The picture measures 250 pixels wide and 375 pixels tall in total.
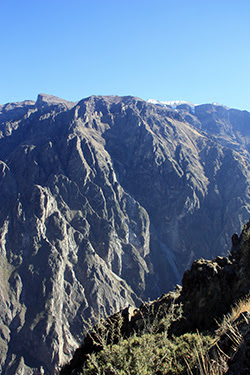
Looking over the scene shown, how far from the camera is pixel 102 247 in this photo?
552 feet

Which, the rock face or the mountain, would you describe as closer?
the mountain

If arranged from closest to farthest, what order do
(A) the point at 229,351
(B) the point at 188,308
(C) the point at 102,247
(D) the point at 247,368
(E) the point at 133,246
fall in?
(D) the point at 247,368 → (A) the point at 229,351 → (B) the point at 188,308 → (C) the point at 102,247 → (E) the point at 133,246

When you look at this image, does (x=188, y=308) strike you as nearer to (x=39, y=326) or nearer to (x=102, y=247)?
(x=39, y=326)

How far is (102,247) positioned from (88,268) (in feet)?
61.3

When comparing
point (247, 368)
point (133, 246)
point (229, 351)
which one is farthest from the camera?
point (133, 246)

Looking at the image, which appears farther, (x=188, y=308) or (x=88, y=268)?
(x=88, y=268)

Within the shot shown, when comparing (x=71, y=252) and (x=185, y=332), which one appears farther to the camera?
(x=71, y=252)

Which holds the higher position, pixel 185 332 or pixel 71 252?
pixel 71 252

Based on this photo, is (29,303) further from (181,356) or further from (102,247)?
(181,356)

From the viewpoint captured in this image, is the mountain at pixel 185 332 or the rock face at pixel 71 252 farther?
the rock face at pixel 71 252

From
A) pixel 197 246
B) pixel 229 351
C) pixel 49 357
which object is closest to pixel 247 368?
pixel 229 351

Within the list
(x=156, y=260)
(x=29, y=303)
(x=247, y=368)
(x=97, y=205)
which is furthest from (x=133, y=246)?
(x=247, y=368)

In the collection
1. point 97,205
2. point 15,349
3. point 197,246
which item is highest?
point 97,205

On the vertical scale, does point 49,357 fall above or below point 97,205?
below
